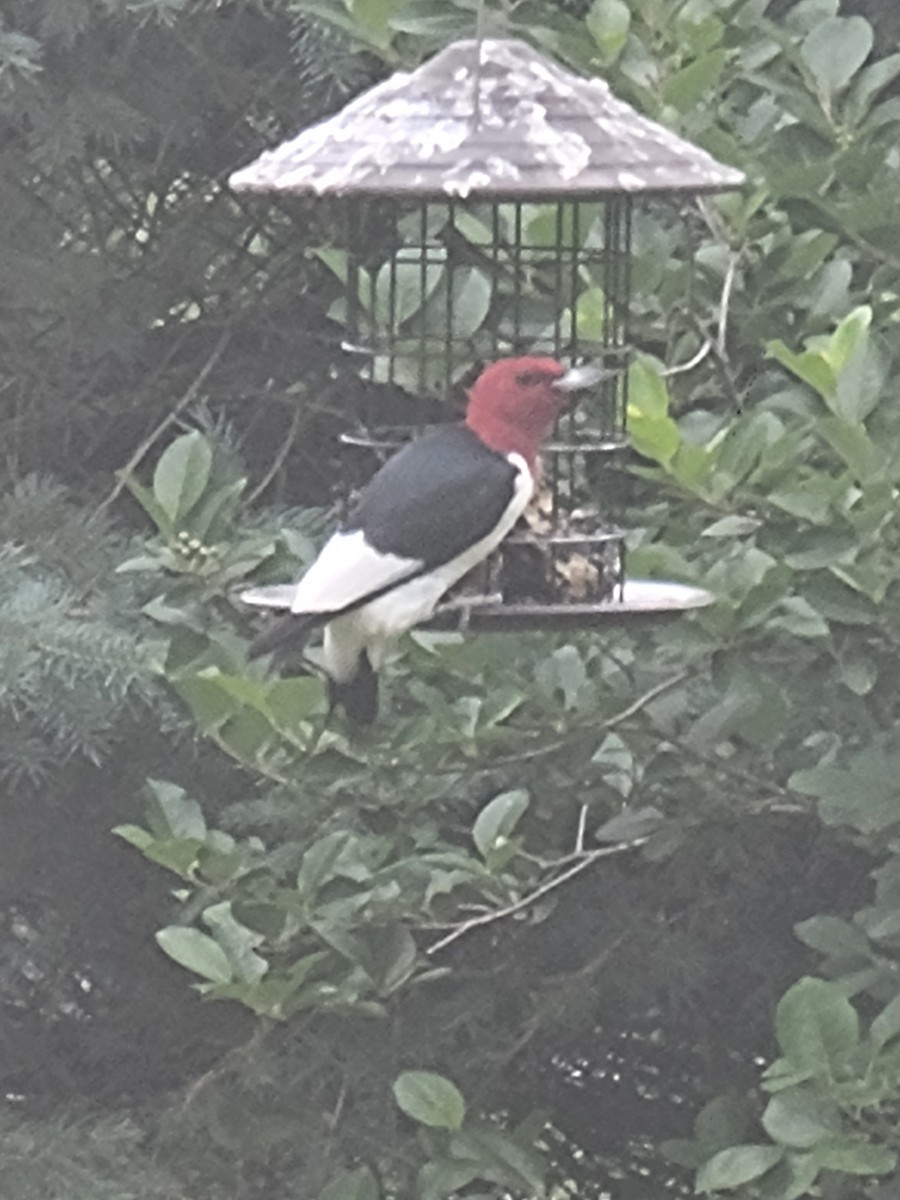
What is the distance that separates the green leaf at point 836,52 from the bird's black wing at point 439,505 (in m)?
0.55

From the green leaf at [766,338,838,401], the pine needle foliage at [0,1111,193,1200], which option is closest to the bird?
the green leaf at [766,338,838,401]

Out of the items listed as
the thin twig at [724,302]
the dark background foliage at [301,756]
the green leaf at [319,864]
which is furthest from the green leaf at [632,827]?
the thin twig at [724,302]

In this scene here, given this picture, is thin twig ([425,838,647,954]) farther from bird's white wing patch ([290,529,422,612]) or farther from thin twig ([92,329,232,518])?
thin twig ([92,329,232,518])

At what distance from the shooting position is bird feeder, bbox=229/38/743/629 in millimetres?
2262

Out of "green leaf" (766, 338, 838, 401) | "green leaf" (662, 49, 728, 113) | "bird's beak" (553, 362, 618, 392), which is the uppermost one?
"green leaf" (662, 49, 728, 113)

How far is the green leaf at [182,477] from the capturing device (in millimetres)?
2498

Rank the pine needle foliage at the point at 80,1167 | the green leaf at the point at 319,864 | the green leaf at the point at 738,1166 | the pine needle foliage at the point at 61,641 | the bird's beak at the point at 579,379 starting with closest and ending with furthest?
the bird's beak at the point at 579,379 < the green leaf at the point at 738,1166 < the green leaf at the point at 319,864 < the pine needle foliage at the point at 61,641 < the pine needle foliage at the point at 80,1167

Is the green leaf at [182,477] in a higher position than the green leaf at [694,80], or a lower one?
lower

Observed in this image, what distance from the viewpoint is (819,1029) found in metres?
2.71

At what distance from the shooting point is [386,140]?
230 cm

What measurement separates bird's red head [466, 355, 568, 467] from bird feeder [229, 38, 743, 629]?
0.39 feet

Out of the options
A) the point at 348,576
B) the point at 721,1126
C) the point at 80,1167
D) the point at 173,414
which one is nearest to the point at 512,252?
the point at 348,576

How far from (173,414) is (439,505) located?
4.64 ft

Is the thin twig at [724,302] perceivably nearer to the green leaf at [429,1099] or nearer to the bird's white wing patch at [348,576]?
the bird's white wing patch at [348,576]
